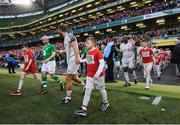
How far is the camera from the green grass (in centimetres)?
656

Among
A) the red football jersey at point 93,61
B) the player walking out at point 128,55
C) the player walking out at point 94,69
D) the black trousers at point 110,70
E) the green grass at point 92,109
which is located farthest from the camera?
the black trousers at point 110,70

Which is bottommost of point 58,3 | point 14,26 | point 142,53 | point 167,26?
point 142,53

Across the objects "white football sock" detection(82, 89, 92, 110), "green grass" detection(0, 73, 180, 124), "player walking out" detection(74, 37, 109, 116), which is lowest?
"green grass" detection(0, 73, 180, 124)

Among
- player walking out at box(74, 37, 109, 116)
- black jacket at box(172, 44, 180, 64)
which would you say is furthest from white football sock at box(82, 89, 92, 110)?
black jacket at box(172, 44, 180, 64)

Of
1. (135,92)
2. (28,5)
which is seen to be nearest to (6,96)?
(135,92)

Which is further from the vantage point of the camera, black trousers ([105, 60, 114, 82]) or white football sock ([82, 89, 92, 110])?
black trousers ([105, 60, 114, 82])

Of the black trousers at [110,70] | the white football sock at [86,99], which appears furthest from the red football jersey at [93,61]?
the black trousers at [110,70]

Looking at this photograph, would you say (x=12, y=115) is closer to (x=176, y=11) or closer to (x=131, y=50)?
(x=131, y=50)

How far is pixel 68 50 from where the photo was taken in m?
7.86

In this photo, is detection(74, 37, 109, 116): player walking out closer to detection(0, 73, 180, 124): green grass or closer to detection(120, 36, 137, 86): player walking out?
detection(0, 73, 180, 124): green grass

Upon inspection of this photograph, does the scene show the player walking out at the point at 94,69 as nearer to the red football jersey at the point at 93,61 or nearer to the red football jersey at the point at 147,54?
the red football jersey at the point at 93,61

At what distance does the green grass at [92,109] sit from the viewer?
6.56 metres

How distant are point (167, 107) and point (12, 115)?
13.4ft

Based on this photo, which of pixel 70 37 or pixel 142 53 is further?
pixel 142 53
